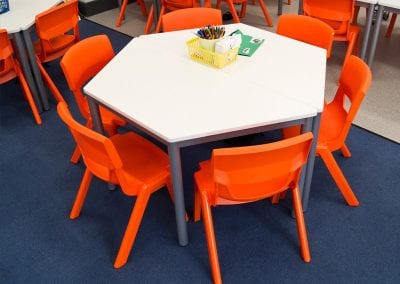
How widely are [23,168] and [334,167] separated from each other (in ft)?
6.23

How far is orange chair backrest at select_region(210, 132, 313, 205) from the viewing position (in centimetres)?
147

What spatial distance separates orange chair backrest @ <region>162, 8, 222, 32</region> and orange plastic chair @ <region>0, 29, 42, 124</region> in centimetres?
103

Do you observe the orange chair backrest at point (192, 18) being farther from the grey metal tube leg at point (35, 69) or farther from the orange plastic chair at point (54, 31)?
the grey metal tube leg at point (35, 69)

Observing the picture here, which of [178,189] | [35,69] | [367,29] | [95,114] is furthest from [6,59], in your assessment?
[367,29]

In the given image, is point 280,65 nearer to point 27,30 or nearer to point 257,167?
point 257,167

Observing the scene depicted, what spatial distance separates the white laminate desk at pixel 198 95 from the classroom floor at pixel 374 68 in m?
0.92

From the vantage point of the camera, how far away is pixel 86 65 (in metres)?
2.34

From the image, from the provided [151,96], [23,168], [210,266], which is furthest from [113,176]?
[23,168]

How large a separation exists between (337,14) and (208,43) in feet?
4.74

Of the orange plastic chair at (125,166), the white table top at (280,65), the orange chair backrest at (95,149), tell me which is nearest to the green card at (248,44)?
the white table top at (280,65)

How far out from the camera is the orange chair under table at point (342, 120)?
192cm

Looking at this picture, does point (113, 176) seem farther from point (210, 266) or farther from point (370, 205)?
point (370, 205)

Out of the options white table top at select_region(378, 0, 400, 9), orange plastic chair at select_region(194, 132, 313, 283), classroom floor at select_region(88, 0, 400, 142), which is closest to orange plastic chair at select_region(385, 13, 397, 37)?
classroom floor at select_region(88, 0, 400, 142)

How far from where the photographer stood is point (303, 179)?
6.70 feet
